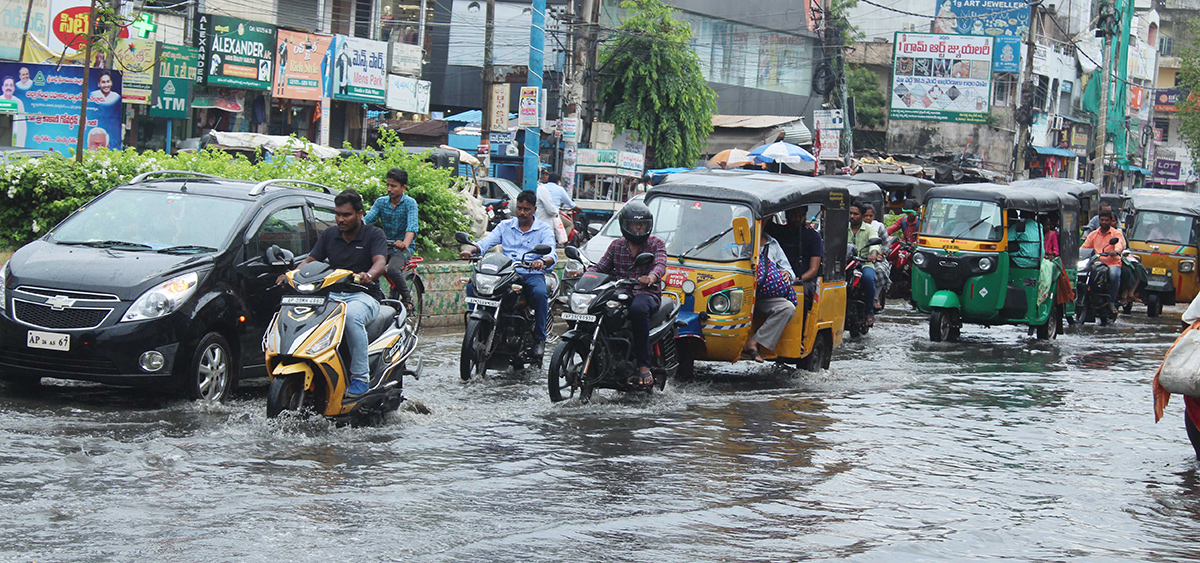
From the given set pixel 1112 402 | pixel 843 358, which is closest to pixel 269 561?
pixel 1112 402

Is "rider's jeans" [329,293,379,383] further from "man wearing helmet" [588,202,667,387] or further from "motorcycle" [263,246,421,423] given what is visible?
"man wearing helmet" [588,202,667,387]

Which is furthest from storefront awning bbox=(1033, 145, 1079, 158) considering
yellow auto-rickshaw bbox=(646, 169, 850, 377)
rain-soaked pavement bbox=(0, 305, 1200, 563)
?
rain-soaked pavement bbox=(0, 305, 1200, 563)

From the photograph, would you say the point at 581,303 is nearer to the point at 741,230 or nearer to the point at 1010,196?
the point at 741,230

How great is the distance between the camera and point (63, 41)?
90.7 ft

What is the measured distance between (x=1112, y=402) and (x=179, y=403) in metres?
8.28

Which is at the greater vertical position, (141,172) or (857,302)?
(141,172)

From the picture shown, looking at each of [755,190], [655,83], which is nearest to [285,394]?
[755,190]

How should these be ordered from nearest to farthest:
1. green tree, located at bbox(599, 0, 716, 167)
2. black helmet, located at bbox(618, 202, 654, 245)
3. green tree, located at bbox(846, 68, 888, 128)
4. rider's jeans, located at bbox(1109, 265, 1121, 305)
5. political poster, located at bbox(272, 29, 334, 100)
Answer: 1. black helmet, located at bbox(618, 202, 654, 245)
2. rider's jeans, located at bbox(1109, 265, 1121, 305)
3. political poster, located at bbox(272, 29, 334, 100)
4. green tree, located at bbox(599, 0, 716, 167)
5. green tree, located at bbox(846, 68, 888, 128)

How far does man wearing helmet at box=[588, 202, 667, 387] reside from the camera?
9812 mm

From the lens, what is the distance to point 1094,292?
67.2ft

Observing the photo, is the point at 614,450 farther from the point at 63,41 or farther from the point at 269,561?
the point at 63,41

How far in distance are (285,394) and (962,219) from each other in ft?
37.1

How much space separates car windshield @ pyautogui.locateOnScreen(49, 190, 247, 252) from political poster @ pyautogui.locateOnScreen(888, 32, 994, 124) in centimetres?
3737

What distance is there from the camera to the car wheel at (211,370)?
8594 mm
